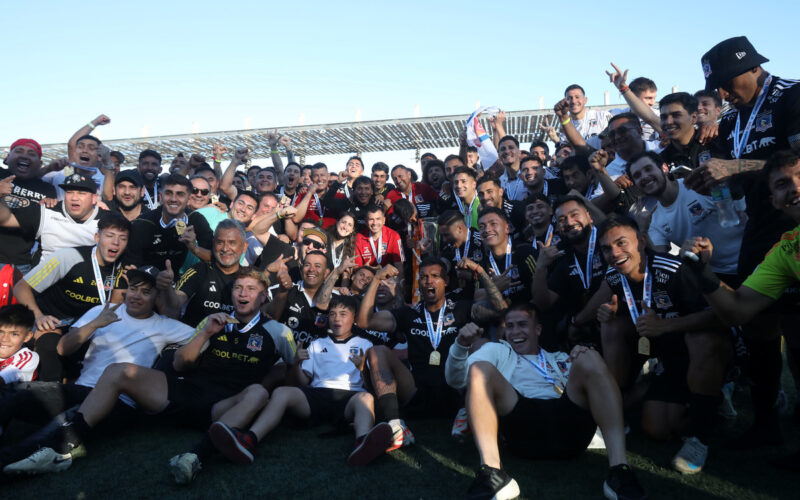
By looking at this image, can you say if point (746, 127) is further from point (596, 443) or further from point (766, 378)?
point (596, 443)

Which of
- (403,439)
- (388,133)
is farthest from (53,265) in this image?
(388,133)

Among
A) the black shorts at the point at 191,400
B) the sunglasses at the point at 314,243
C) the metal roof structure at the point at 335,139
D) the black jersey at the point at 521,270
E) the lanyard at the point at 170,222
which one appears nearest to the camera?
the black shorts at the point at 191,400

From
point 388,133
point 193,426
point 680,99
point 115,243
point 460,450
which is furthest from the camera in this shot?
point 388,133

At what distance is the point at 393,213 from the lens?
28.8ft

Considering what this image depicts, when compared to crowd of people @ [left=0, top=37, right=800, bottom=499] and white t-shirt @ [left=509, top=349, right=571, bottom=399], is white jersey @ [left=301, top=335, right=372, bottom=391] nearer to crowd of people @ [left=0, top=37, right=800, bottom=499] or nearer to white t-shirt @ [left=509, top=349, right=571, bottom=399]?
crowd of people @ [left=0, top=37, right=800, bottom=499]

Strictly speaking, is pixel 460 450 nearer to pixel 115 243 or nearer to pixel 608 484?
pixel 608 484

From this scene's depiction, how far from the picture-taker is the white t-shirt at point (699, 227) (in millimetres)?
4562

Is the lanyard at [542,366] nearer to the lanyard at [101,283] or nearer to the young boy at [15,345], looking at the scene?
the lanyard at [101,283]

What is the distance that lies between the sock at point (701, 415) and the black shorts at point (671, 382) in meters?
0.33

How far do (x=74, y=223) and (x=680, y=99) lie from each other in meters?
6.66

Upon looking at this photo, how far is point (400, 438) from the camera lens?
4.27m

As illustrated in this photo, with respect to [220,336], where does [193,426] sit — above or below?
below

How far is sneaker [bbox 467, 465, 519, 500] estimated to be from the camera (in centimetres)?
322

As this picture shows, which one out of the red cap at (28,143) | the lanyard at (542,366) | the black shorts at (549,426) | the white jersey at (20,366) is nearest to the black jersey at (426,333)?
the lanyard at (542,366)
